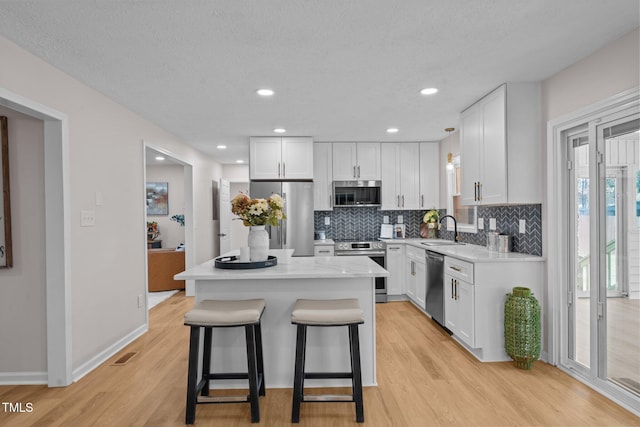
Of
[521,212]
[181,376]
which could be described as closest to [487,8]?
[521,212]

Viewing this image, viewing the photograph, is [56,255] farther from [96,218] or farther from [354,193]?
[354,193]

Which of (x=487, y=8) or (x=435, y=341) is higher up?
(x=487, y=8)

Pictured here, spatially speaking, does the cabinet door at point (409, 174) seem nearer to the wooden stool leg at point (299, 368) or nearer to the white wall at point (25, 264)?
the wooden stool leg at point (299, 368)

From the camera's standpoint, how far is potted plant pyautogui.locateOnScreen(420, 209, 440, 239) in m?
5.45

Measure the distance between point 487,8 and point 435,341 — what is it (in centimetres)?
294

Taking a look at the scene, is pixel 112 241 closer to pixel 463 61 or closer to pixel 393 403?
pixel 393 403

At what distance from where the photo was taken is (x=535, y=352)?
2936mm

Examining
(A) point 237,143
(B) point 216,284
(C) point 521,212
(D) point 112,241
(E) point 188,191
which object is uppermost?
(A) point 237,143

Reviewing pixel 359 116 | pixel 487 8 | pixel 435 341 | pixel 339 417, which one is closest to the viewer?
pixel 487 8

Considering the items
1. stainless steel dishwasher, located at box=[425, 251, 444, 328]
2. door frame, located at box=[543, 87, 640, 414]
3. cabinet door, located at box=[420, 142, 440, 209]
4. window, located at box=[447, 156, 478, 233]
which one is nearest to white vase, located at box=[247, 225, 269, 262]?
stainless steel dishwasher, located at box=[425, 251, 444, 328]

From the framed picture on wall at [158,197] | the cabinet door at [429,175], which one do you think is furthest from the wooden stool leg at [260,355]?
the framed picture on wall at [158,197]

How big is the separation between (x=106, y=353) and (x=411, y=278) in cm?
364

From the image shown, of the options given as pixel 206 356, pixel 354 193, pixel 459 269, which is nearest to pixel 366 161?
pixel 354 193

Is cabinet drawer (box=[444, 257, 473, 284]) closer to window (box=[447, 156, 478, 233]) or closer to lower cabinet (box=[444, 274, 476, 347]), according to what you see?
lower cabinet (box=[444, 274, 476, 347])
